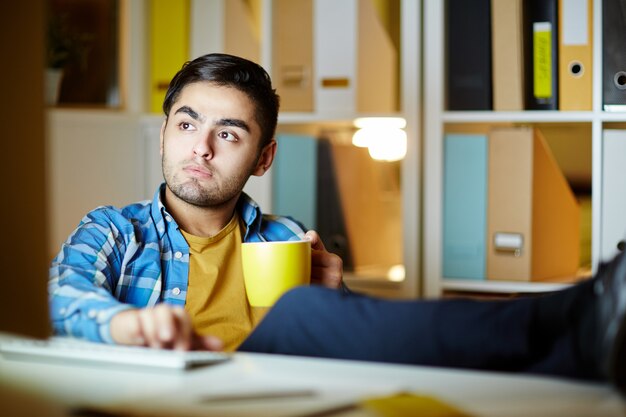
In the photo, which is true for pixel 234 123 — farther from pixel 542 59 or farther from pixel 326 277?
pixel 542 59

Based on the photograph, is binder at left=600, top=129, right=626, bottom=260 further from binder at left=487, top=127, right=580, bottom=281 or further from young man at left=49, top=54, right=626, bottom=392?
young man at left=49, top=54, right=626, bottom=392

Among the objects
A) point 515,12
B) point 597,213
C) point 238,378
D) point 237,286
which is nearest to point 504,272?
point 597,213

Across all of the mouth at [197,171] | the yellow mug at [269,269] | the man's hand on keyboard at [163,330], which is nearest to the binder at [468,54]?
the mouth at [197,171]

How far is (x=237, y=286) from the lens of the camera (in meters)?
1.28

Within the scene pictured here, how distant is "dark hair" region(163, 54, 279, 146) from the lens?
1413 mm

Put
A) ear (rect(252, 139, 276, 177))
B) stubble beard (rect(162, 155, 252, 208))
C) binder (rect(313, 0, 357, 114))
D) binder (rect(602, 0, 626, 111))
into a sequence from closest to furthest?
stubble beard (rect(162, 155, 252, 208)) < ear (rect(252, 139, 276, 177)) < binder (rect(602, 0, 626, 111)) < binder (rect(313, 0, 357, 114))

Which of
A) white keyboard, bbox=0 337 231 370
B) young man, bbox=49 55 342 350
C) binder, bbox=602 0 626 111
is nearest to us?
white keyboard, bbox=0 337 231 370

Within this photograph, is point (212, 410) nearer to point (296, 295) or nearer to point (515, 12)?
point (296, 295)

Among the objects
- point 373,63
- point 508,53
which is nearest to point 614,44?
point 508,53

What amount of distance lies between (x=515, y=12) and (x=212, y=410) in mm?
1845

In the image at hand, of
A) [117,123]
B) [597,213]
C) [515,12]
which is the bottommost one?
[597,213]

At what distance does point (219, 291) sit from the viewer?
1.27 m

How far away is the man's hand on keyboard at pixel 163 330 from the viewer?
28.1 inches

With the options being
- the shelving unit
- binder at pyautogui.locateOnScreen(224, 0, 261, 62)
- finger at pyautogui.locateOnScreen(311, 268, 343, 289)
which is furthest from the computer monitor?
binder at pyautogui.locateOnScreen(224, 0, 261, 62)
